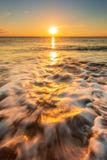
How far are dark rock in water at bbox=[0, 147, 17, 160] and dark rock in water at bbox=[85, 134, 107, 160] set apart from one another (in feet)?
3.82

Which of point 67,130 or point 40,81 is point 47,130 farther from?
point 40,81

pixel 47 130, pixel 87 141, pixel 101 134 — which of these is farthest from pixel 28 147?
pixel 101 134

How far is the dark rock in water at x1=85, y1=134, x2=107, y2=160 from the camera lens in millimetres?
2525

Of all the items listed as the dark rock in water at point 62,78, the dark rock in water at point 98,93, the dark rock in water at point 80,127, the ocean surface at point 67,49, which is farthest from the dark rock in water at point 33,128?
the ocean surface at point 67,49

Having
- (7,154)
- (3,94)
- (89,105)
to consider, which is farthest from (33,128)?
(3,94)

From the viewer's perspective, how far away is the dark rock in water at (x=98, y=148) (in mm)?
2525

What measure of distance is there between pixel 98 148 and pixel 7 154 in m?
1.50

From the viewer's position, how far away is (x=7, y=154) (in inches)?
102

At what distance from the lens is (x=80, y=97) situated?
4766mm

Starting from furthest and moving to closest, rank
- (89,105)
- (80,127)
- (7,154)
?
(89,105) < (80,127) < (7,154)

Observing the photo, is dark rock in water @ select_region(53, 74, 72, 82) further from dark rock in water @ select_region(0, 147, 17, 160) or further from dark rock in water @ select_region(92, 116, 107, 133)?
dark rock in water @ select_region(0, 147, 17, 160)

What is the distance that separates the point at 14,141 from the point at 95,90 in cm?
334

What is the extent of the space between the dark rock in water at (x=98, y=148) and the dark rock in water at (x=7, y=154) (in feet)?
3.82

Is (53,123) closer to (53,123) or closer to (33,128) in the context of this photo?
(53,123)
